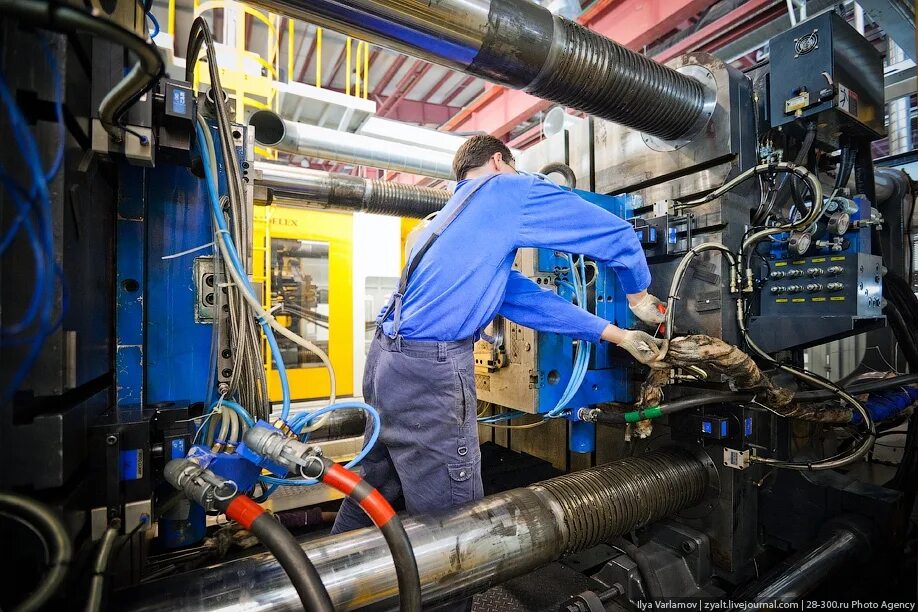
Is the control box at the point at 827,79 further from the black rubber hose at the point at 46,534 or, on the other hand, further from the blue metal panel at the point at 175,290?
the black rubber hose at the point at 46,534

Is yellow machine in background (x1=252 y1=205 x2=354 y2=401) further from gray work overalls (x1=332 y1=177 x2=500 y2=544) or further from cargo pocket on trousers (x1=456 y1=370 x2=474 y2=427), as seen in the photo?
cargo pocket on trousers (x1=456 y1=370 x2=474 y2=427)

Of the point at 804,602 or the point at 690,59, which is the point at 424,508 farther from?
the point at 690,59

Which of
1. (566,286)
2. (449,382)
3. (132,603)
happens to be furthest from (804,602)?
(132,603)

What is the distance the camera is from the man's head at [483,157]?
172 centimetres

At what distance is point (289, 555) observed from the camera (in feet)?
2.47

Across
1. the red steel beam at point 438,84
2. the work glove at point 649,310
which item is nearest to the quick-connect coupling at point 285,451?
the work glove at point 649,310

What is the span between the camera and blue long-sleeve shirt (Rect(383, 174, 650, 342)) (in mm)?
Result: 1374

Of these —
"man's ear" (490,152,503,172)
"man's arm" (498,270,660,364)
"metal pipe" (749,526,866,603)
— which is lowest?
"metal pipe" (749,526,866,603)

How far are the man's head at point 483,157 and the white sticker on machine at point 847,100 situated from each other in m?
1.36

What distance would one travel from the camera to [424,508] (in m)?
1.33

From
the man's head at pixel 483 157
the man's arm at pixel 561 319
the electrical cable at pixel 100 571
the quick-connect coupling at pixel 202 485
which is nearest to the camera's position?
the electrical cable at pixel 100 571

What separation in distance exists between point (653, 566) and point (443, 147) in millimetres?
3664

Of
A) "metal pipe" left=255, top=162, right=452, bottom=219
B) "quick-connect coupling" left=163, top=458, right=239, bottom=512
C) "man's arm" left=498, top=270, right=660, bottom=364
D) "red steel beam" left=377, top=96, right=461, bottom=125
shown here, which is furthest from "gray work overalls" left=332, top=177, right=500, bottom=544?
"red steel beam" left=377, top=96, right=461, bottom=125

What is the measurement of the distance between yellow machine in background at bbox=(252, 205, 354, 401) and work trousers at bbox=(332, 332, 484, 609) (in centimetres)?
352
